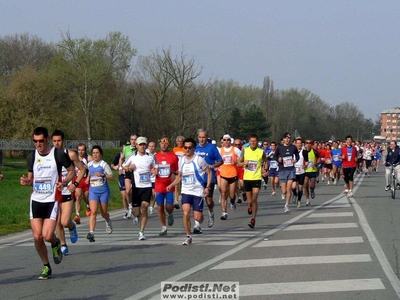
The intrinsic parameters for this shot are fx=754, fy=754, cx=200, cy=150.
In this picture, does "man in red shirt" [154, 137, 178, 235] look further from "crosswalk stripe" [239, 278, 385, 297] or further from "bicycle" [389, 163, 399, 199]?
"bicycle" [389, 163, 399, 199]

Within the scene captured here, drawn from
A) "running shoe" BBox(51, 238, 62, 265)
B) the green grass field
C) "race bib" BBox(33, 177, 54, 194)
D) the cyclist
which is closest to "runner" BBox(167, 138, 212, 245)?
"running shoe" BBox(51, 238, 62, 265)

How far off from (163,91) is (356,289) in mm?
54853

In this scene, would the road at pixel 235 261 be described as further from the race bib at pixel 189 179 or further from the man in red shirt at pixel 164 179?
the race bib at pixel 189 179

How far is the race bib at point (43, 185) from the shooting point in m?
9.63

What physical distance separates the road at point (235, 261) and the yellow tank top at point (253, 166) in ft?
3.39

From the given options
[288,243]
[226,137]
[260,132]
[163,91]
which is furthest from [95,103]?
[288,243]

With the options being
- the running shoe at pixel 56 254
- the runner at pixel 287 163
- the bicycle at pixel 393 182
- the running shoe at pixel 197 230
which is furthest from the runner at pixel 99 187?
the bicycle at pixel 393 182

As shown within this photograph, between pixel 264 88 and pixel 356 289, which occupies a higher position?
pixel 264 88

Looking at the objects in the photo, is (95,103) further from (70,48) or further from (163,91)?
(163,91)

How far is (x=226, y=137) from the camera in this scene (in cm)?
1908

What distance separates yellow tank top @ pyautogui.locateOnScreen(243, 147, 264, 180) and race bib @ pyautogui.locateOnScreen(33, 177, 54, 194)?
24.3 feet

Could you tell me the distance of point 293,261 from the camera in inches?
421

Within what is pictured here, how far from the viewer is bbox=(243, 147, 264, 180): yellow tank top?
1645cm

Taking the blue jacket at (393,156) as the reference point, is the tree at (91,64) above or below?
above
